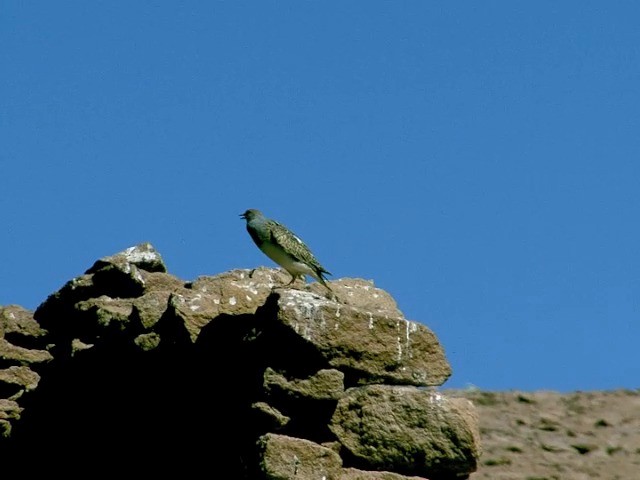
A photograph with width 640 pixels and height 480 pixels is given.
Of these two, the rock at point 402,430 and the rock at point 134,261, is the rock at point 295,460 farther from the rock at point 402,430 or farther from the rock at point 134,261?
the rock at point 134,261

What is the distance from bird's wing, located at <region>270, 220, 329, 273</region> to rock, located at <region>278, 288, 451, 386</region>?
1.93 meters

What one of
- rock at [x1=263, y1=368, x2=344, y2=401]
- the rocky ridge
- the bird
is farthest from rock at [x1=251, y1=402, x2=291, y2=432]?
the bird

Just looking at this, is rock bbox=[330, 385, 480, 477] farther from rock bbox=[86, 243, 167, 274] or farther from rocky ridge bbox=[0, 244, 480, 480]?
rock bbox=[86, 243, 167, 274]

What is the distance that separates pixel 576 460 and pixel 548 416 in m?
1.15

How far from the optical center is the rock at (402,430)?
1099 cm

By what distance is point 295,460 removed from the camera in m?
10.6

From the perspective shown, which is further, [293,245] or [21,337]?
[21,337]

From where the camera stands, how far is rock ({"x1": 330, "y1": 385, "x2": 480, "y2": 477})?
1099 centimetres

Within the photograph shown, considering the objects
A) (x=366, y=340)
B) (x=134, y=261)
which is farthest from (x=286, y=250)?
(x=366, y=340)

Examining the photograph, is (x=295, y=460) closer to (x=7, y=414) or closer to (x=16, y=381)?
(x=7, y=414)

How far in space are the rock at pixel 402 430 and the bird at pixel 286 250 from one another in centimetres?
225

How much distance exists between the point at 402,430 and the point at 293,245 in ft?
10.2

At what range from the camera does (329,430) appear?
10984mm

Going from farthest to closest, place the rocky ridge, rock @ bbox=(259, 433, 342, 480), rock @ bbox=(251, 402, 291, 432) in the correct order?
the rocky ridge < rock @ bbox=(251, 402, 291, 432) < rock @ bbox=(259, 433, 342, 480)
